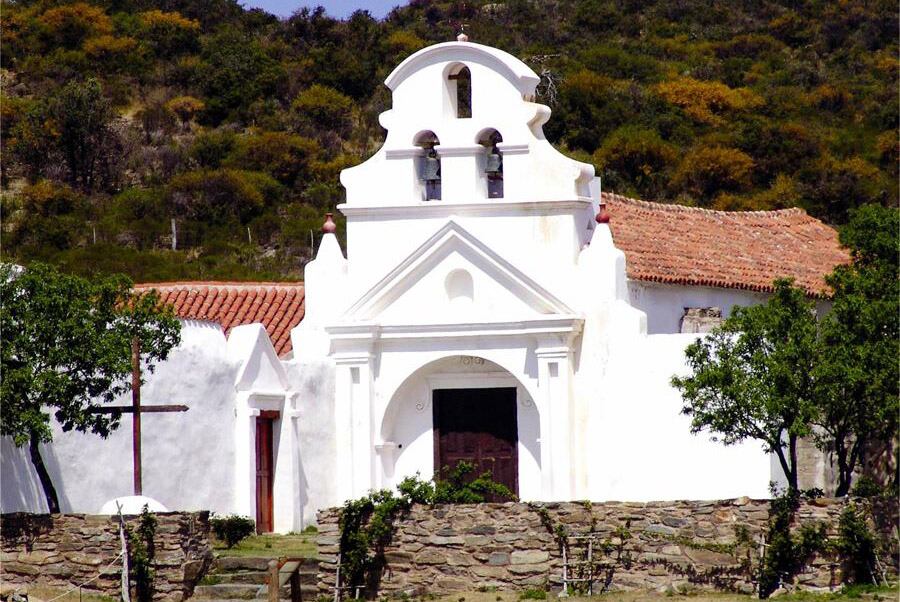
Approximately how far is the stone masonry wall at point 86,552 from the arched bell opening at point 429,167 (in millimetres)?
7584

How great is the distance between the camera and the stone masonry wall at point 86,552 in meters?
23.9

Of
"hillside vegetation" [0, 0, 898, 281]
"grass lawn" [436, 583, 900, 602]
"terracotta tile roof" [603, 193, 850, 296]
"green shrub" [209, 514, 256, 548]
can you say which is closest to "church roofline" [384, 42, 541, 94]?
"terracotta tile roof" [603, 193, 850, 296]

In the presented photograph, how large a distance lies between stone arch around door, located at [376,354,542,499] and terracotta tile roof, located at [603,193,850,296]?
2.65m

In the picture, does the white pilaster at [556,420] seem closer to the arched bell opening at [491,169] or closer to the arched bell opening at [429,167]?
the arched bell opening at [491,169]

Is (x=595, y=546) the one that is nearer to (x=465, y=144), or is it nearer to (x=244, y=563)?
(x=244, y=563)

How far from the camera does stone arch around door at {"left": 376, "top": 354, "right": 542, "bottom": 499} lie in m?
28.9

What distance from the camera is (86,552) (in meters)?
24.0

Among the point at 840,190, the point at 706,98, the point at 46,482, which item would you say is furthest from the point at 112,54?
the point at 46,482

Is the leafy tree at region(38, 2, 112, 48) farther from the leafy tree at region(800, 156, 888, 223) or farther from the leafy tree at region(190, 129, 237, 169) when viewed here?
the leafy tree at region(800, 156, 888, 223)

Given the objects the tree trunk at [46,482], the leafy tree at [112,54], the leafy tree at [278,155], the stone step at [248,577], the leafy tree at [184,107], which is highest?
the leafy tree at [112,54]

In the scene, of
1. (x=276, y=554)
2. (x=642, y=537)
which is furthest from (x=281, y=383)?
(x=642, y=537)

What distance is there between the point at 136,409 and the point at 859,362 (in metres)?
9.51

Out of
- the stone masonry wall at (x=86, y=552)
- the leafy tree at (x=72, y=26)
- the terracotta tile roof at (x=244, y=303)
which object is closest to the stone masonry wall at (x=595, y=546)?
the stone masonry wall at (x=86, y=552)

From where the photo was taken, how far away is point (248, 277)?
50.6 metres
